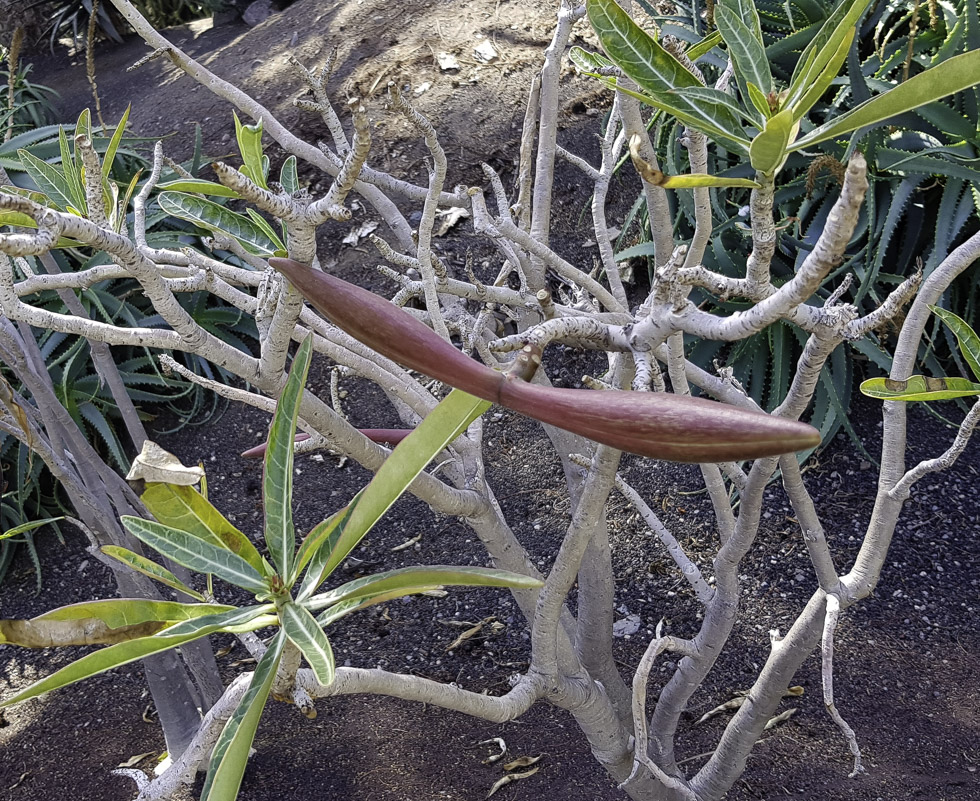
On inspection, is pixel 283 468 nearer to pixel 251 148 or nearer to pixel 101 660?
pixel 101 660

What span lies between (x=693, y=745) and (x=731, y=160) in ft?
5.84

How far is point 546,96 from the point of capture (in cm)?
111

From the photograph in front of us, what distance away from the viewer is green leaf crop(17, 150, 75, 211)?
2.88 feet

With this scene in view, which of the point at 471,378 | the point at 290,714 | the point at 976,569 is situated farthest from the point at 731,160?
the point at 471,378

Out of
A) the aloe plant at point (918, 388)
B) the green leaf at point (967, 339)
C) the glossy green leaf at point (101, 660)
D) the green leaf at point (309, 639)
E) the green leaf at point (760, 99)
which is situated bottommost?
the green leaf at point (967, 339)

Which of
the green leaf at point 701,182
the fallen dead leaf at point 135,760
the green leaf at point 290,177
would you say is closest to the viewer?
the green leaf at point 701,182

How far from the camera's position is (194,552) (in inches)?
28.4

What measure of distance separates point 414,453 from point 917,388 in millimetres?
507

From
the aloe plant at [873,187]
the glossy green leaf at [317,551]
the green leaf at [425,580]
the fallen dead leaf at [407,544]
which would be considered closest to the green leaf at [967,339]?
the green leaf at [425,580]

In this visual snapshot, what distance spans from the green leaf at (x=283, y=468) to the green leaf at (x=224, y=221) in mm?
127

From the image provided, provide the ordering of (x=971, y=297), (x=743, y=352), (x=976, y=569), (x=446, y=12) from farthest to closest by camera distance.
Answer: (x=446, y=12) < (x=743, y=352) < (x=971, y=297) < (x=976, y=569)

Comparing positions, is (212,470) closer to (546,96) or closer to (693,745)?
(693,745)

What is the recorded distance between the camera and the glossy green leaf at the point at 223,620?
2.07 feet

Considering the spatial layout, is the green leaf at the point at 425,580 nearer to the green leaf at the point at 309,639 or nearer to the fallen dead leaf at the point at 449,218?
the green leaf at the point at 309,639
